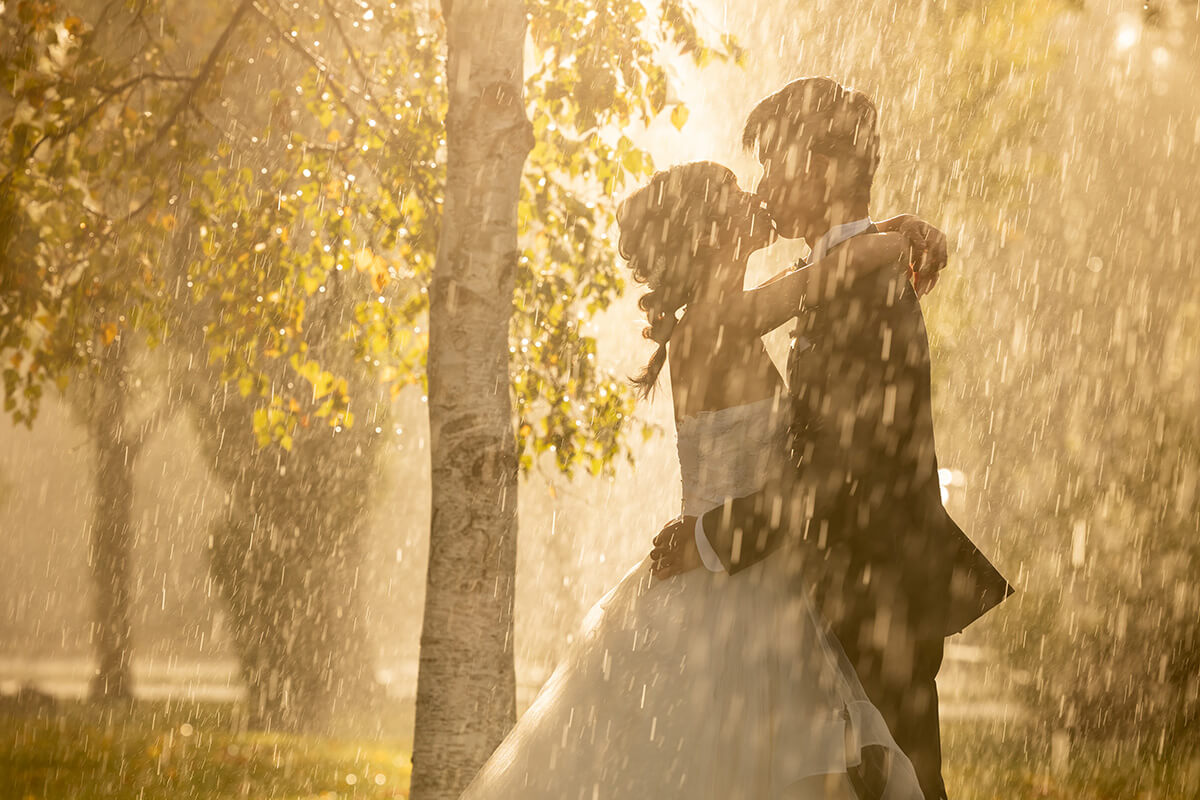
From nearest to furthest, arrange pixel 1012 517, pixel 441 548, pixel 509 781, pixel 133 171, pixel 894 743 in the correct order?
pixel 894 743 < pixel 509 781 < pixel 441 548 < pixel 133 171 < pixel 1012 517

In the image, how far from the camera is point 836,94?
399 centimetres

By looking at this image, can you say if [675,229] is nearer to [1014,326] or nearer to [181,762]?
[181,762]

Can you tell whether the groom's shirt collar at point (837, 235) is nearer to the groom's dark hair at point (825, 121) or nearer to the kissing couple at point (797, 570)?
the kissing couple at point (797, 570)

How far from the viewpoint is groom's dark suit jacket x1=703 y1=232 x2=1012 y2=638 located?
3750 millimetres

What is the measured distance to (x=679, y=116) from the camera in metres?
8.80

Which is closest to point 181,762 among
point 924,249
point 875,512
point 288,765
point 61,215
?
point 288,765

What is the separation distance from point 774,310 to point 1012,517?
11334mm

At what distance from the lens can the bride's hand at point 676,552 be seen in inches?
160

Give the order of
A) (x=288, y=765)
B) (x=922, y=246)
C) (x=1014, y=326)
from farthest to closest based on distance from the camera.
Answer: (x=1014, y=326) → (x=288, y=765) → (x=922, y=246)

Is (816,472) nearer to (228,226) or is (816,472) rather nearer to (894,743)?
(894,743)

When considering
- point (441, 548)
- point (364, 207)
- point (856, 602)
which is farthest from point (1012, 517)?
point (856, 602)

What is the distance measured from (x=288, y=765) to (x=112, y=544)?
33.9 ft

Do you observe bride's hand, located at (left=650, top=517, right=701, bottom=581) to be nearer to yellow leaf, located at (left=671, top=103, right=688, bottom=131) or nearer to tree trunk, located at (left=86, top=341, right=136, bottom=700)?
yellow leaf, located at (left=671, top=103, right=688, bottom=131)

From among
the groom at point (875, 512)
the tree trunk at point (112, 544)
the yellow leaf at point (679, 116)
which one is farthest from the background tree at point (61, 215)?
the tree trunk at point (112, 544)
